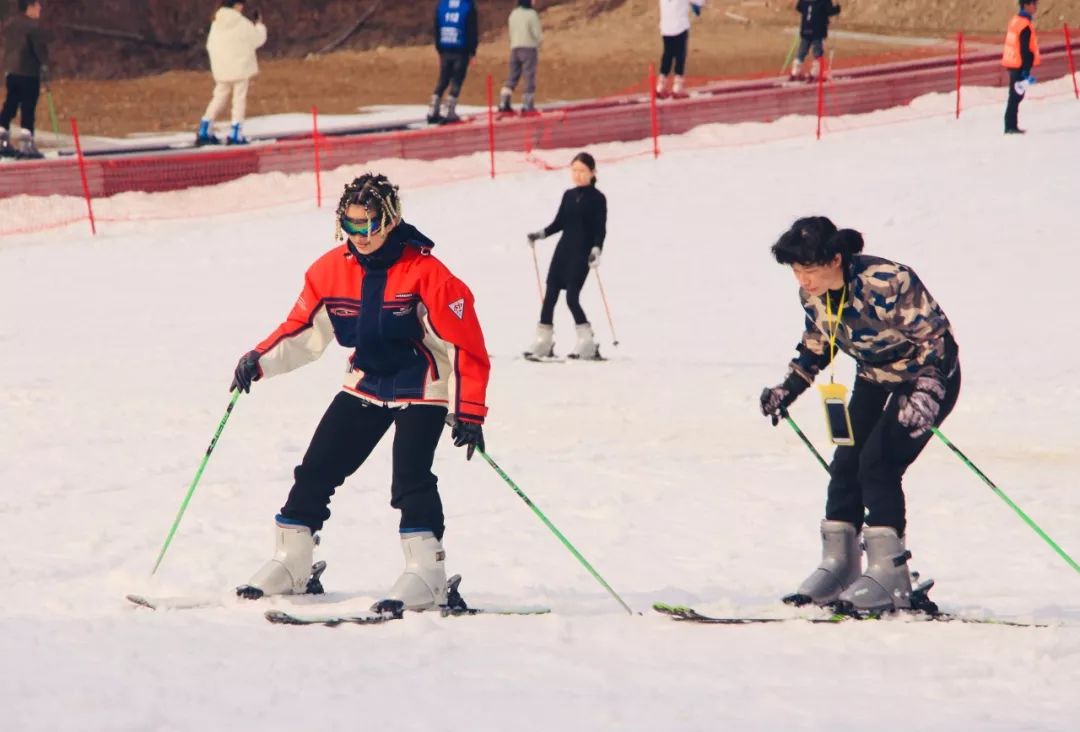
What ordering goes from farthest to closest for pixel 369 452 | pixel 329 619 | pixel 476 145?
pixel 476 145, pixel 369 452, pixel 329 619

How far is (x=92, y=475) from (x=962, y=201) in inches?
469

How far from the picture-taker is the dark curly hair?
5375mm

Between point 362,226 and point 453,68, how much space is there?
14913 millimetres

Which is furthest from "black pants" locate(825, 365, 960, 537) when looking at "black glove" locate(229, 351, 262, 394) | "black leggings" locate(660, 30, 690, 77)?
"black leggings" locate(660, 30, 690, 77)

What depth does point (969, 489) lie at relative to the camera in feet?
27.6

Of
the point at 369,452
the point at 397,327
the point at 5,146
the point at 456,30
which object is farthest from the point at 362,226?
the point at 456,30

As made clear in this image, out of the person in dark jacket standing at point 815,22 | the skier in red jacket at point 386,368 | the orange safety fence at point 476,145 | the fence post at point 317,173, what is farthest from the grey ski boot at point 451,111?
the skier in red jacket at point 386,368

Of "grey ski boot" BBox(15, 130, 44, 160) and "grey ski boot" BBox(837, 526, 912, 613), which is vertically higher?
"grey ski boot" BBox(15, 130, 44, 160)

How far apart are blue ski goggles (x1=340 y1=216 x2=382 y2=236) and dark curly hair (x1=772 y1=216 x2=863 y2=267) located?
1430 mm

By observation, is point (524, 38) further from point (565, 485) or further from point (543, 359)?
point (565, 485)

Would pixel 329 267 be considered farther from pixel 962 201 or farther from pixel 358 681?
pixel 962 201

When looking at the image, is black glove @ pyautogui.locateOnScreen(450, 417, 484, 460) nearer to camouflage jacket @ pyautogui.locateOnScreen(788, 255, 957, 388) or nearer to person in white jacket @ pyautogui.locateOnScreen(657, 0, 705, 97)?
camouflage jacket @ pyautogui.locateOnScreen(788, 255, 957, 388)

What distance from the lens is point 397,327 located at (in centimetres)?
562

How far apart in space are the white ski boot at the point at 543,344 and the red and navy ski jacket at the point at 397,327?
6.28 meters
